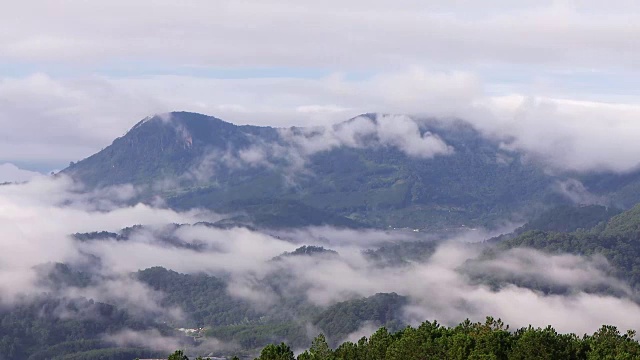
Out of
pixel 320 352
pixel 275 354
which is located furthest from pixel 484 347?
pixel 275 354

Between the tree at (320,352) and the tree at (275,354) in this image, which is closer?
the tree at (275,354)

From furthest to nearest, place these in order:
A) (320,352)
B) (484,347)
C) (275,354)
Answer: (320,352), (275,354), (484,347)

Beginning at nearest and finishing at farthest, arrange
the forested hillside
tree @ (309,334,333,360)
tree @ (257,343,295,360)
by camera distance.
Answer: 1. the forested hillside
2. tree @ (257,343,295,360)
3. tree @ (309,334,333,360)

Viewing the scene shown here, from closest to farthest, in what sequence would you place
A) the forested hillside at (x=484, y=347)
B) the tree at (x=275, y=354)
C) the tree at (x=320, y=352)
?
the forested hillside at (x=484, y=347), the tree at (x=275, y=354), the tree at (x=320, y=352)

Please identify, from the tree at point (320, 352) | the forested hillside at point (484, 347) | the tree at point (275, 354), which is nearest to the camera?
the forested hillside at point (484, 347)

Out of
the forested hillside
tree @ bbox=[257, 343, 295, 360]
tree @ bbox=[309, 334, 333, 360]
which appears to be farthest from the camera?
tree @ bbox=[309, 334, 333, 360]

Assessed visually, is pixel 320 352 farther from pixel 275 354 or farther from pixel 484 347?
pixel 484 347

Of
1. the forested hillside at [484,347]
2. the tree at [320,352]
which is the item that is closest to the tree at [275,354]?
the forested hillside at [484,347]

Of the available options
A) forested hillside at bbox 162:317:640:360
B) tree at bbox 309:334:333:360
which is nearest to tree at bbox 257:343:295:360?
forested hillside at bbox 162:317:640:360

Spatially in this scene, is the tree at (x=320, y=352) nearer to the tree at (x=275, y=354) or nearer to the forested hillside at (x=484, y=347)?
the forested hillside at (x=484, y=347)

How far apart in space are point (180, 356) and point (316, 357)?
2475 cm

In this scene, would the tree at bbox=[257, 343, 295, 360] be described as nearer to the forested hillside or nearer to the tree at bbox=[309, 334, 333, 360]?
the forested hillside

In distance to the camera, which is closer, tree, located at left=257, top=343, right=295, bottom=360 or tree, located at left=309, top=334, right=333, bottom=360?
tree, located at left=257, top=343, right=295, bottom=360

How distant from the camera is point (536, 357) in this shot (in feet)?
557
